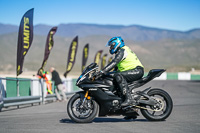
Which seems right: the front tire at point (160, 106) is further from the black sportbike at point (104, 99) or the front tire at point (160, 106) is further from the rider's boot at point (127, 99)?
the rider's boot at point (127, 99)

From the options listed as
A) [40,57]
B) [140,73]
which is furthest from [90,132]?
[40,57]

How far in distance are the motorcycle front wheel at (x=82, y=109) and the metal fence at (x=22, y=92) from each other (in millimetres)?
4682

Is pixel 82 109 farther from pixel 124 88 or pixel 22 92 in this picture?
pixel 22 92

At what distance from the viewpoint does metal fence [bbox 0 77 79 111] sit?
1185cm

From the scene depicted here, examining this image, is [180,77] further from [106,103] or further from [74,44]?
[106,103]

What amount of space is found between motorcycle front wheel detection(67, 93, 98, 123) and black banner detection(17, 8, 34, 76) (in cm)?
834

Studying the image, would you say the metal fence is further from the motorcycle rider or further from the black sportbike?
the motorcycle rider

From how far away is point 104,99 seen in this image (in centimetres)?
718

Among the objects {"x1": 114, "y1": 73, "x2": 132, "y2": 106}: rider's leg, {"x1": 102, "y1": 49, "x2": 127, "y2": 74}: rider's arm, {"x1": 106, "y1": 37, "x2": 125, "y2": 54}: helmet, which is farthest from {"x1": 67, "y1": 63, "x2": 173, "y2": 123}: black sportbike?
{"x1": 106, "y1": 37, "x2": 125, "y2": 54}: helmet

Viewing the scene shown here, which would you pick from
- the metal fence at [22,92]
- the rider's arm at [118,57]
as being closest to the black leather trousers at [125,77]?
the rider's arm at [118,57]

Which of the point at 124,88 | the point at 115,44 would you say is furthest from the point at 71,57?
the point at 124,88

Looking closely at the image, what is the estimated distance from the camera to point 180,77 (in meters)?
67.8

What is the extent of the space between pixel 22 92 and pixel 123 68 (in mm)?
7217

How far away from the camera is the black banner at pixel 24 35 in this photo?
49.0 feet
